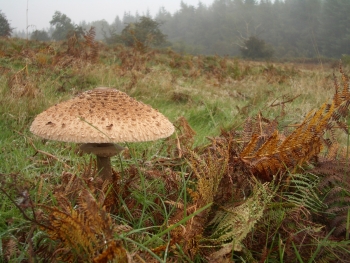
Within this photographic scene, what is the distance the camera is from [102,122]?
58.6 inches

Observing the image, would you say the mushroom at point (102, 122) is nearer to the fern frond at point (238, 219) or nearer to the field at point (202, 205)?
the field at point (202, 205)

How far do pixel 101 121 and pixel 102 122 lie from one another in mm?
11

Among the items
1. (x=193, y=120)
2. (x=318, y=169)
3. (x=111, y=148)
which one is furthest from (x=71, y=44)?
(x=318, y=169)

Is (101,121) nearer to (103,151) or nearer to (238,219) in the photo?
(103,151)

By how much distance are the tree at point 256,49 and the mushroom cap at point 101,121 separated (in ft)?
88.4

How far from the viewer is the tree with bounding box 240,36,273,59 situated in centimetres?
2702

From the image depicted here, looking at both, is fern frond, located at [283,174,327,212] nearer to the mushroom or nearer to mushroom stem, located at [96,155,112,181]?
the mushroom

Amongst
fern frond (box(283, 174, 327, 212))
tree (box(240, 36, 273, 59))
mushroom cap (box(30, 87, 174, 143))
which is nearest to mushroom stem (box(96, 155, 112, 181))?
mushroom cap (box(30, 87, 174, 143))

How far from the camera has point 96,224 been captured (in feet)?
3.44

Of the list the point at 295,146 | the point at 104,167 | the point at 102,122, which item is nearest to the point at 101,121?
the point at 102,122

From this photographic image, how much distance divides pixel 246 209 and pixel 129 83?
4.38 metres

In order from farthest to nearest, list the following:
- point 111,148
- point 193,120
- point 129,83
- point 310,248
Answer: point 129,83
point 193,120
point 111,148
point 310,248

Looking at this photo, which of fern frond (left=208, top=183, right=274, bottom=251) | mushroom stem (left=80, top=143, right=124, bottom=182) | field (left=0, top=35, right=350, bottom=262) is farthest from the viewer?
mushroom stem (left=80, top=143, right=124, bottom=182)

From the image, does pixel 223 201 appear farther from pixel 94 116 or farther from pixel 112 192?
pixel 94 116
